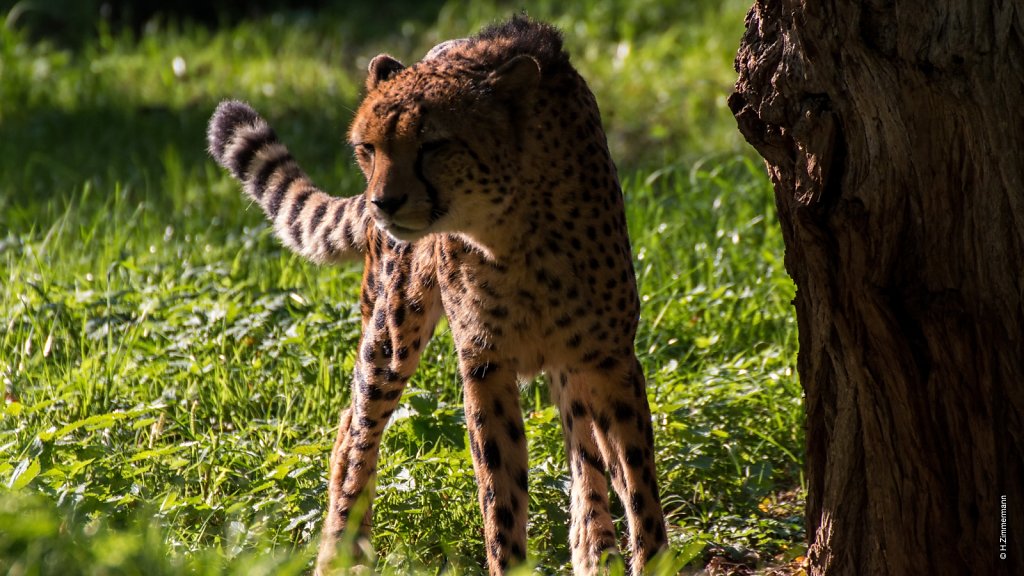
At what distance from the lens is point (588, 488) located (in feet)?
11.5

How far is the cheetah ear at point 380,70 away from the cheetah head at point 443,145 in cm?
7

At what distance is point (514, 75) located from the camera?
10.3ft

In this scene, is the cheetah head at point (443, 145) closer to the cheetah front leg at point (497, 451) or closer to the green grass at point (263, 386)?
the cheetah front leg at point (497, 451)

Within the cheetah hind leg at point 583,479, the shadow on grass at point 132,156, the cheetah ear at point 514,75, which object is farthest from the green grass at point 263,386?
the cheetah ear at point 514,75

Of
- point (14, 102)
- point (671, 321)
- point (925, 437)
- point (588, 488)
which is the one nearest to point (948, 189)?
point (925, 437)

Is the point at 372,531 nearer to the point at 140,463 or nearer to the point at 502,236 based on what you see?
the point at 140,463

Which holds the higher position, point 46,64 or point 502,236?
point 46,64

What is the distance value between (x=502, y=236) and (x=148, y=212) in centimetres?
277

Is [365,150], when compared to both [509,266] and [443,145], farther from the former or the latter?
[509,266]

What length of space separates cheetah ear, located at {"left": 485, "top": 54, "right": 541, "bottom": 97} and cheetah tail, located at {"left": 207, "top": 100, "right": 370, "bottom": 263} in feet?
2.46

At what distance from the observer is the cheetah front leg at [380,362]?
3.51m

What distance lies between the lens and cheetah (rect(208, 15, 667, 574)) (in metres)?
3.07

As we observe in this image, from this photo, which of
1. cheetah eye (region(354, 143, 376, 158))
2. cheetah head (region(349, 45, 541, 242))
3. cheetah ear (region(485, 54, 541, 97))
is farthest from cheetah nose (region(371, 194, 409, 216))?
cheetah ear (region(485, 54, 541, 97))

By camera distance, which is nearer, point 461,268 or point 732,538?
point 461,268
